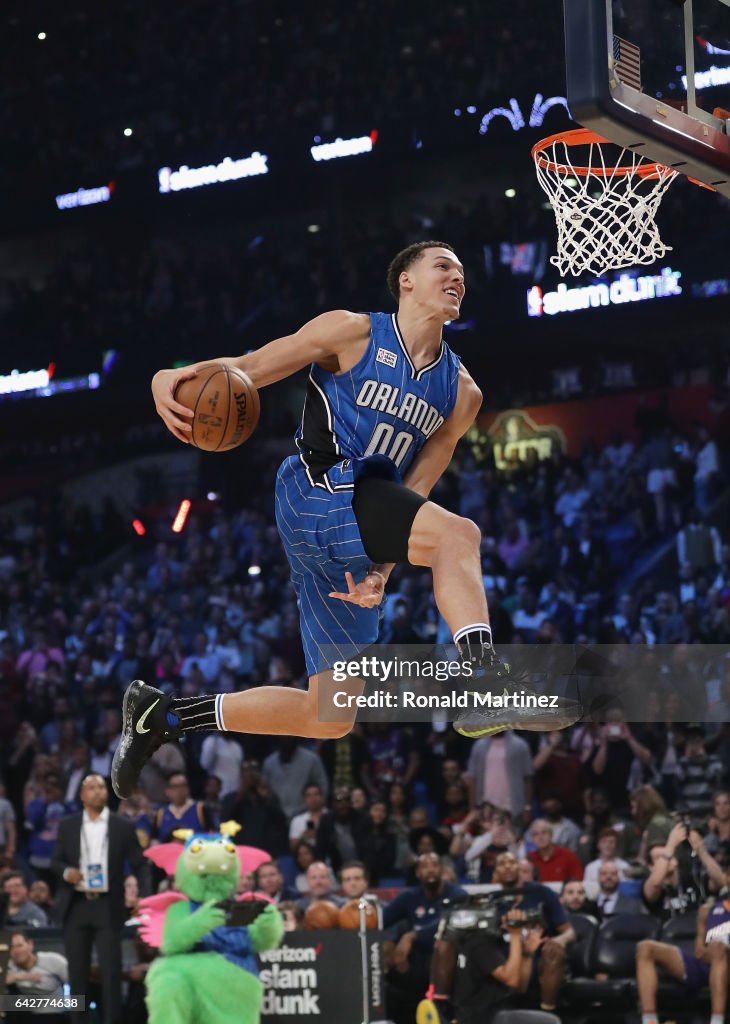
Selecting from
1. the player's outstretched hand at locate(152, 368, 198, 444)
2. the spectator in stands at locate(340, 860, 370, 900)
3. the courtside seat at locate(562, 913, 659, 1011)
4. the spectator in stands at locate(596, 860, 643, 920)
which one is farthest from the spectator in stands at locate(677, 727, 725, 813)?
the player's outstretched hand at locate(152, 368, 198, 444)

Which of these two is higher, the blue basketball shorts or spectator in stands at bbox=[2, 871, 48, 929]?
the blue basketball shorts

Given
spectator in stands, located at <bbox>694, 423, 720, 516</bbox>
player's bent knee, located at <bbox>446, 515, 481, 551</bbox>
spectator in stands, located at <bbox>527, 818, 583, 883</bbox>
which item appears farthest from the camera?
spectator in stands, located at <bbox>694, 423, 720, 516</bbox>

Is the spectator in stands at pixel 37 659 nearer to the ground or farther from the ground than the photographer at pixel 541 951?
farther from the ground

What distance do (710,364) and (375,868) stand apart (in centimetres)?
787

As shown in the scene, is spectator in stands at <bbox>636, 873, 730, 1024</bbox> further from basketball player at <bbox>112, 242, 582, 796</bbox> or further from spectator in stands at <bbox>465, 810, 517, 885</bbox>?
basketball player at <bbox>112, 242, 582, 796</bbox>

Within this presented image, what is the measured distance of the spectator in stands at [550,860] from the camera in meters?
9.43

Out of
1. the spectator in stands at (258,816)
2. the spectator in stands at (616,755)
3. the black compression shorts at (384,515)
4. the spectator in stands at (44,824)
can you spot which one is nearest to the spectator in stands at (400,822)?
the spectator in stands at (258,816)

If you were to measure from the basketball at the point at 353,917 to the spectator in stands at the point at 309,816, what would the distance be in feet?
5.74

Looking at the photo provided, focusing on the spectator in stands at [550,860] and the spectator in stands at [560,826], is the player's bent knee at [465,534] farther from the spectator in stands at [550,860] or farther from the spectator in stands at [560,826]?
the spectator in stands at [560,826]

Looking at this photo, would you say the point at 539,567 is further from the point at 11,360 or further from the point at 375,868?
the point at 11,360

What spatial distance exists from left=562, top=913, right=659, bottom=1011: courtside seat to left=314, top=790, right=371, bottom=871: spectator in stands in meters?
2.36

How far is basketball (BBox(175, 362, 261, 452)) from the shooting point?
5230 mm

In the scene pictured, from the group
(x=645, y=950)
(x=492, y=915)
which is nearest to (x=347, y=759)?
(x=492, y=915)

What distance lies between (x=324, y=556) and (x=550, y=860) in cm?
482
